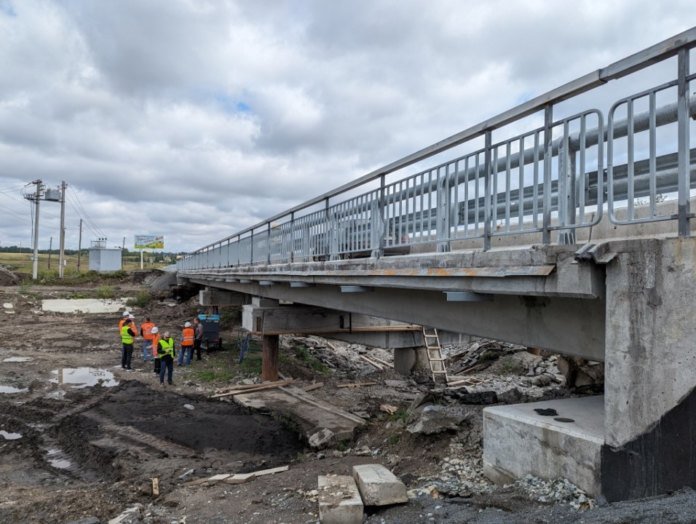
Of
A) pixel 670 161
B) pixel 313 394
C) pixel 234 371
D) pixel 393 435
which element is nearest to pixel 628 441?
pixel 670 161

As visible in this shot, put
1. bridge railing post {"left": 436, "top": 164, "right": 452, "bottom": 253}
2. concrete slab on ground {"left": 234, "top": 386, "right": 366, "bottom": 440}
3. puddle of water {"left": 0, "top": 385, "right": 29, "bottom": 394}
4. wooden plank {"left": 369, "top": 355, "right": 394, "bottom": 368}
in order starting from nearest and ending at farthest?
bridge railing post {"left": 436, "top": 164, "right": 452, "bottom": 253} → concrete slab on ground {"left": 234, "top": 386, "right": 366, "bottom": 440} → puddle of water {"left": 0, "top": 385, "right": 29, "bottom": 394} → wooden plank {"left": 369, "top": 355, "right": 394, "bottom": 368}

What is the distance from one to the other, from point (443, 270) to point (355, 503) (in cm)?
233

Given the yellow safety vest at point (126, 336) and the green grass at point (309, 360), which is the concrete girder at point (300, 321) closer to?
the green grass at point (309, 360)

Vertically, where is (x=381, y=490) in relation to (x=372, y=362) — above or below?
above

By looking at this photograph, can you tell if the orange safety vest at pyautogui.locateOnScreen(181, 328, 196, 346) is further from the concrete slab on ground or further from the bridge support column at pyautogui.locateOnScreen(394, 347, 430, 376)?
the bridge support column at pyautogui.locateOnScreen(394, 347, 430, 376)

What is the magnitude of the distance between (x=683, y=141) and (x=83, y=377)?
619 inches

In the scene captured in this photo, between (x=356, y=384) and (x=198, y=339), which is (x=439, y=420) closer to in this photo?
(x=356, y=384)

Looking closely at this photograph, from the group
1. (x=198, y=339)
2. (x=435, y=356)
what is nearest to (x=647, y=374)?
(x=435, y=356)

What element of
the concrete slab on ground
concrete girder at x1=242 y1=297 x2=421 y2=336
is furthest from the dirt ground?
concrete girder at x1=242 y1=297 x2=421 y2=336

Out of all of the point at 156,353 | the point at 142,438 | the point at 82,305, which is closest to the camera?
the point at 142,438

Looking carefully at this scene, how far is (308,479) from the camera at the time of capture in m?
6.54

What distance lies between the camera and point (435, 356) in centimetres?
1766

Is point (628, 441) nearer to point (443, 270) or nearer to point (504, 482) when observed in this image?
point (504, 482)

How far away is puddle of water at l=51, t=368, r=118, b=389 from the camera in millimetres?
13988
